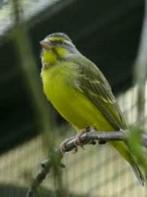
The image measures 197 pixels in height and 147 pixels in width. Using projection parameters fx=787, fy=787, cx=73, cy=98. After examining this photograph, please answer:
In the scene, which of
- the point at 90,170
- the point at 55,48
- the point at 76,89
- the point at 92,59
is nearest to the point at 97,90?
the point at 76,89

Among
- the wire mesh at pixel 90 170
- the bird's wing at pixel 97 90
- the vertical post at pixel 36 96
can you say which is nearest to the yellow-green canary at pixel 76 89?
the bird's wing at pixel 97 90

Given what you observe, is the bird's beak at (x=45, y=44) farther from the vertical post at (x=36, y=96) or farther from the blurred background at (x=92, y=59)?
the vertical post at (x=36, y=96)

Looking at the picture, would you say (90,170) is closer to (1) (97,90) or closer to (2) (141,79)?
(1) (97,90)

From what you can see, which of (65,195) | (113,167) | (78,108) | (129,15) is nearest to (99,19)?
(129,15)

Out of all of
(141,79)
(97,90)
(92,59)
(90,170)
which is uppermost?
(141,79)

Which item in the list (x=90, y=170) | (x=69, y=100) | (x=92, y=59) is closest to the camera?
(x=69, y=100)

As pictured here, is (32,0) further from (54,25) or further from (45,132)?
(45,132)

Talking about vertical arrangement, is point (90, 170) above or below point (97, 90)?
below
